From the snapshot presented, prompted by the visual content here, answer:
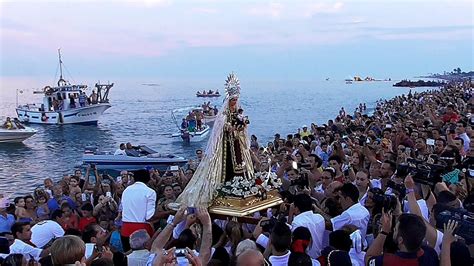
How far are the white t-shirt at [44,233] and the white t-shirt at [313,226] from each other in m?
3.15

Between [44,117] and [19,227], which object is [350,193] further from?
[44,117]

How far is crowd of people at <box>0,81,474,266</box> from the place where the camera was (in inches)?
173

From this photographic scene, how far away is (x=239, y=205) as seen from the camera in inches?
293

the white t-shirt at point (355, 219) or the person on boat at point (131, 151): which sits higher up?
the white t-shirt at point (355, 219)

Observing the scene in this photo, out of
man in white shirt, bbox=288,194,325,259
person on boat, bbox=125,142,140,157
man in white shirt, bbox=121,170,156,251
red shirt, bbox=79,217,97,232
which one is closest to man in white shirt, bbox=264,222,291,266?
man in white shirt, bbox=288,194,325,259

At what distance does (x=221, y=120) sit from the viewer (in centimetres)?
802

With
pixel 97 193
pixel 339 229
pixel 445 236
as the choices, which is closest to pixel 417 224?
pixel 445 236

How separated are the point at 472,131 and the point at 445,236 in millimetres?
8485

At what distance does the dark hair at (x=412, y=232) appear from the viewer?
4211 mm

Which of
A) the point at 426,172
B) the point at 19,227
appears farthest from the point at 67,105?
the point at 426,172

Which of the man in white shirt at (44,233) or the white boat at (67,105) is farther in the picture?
the white boat at (67,105)

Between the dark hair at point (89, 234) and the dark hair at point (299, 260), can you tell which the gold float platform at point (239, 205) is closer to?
the dark hair at point (89, 234)

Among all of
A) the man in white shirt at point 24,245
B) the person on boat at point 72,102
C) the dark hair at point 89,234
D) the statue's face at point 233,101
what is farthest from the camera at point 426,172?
the person on boat at point 72,102

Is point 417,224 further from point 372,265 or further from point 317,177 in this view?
point 317,177
